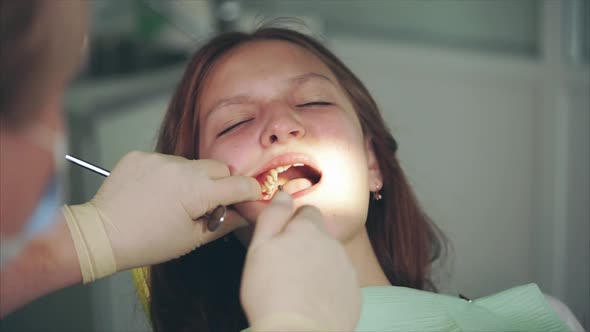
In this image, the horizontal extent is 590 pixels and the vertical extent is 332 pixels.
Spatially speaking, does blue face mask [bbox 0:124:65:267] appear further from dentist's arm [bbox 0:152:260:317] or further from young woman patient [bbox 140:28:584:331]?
young woman patient [bbox 140:28:584:331]

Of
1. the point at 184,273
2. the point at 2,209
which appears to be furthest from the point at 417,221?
the point at 2,209

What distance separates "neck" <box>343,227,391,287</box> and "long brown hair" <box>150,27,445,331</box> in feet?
0.76

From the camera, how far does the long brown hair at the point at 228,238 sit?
1504 millimetres

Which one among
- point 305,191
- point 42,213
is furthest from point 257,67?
point 42,213

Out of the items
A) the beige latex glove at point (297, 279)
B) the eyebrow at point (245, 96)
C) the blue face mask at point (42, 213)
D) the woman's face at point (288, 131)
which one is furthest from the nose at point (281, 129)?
the blue face mask at point (42, 213)

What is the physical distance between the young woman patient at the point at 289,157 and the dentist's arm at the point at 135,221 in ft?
0.34

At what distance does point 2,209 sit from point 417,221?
111cm

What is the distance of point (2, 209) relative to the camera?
0.74m

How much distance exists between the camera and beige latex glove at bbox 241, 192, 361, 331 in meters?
0.90

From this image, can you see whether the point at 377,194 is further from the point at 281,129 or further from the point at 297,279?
the point at 297,279

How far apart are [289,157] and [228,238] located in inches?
16.5

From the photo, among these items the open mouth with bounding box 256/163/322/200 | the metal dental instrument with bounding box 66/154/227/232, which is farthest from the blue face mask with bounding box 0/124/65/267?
the open mouth with bounding box 256/163/322/200

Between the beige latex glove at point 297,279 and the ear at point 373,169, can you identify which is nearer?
the beige latex glove at point 297,279

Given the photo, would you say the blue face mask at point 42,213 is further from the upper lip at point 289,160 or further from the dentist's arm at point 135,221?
the upper lip at point 289,160
